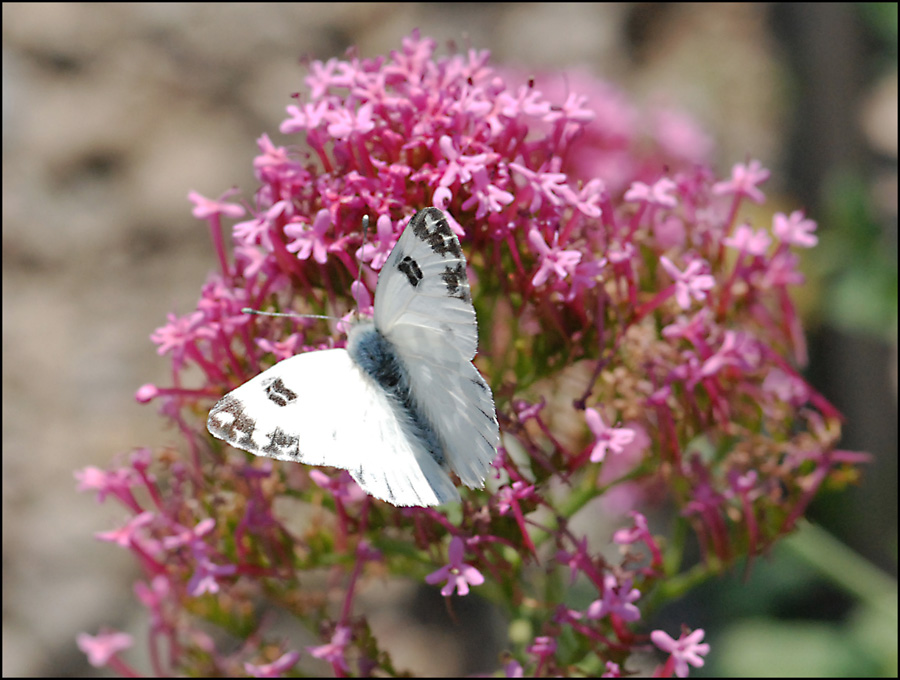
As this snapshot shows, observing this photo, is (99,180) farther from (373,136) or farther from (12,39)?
(373,136)

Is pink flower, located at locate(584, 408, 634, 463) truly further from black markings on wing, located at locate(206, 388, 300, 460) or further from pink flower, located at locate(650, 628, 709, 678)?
black markings on wing, located at locate(206, 388, 300, 460)

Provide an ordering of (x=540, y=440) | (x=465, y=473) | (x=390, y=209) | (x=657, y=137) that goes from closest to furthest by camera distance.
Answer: (x=465, y=473), (x=390, y=209), (x=540, y=440), (x=657, y=137)

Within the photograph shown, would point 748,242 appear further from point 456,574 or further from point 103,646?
point 103,646

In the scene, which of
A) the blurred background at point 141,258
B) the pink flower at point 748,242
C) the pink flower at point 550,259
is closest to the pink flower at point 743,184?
the pink flower at point 748,242

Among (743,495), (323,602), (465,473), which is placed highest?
(465,473)

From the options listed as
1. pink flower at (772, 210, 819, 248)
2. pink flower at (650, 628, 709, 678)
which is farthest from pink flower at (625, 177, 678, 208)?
pink flower at (650, 628, 709, 678)

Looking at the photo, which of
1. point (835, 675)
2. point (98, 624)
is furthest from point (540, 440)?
point (98, 624)

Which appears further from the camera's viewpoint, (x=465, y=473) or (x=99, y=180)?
(x=99, y=180)
